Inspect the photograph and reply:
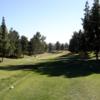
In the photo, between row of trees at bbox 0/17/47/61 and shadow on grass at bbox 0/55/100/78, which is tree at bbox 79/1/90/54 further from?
row of trees at bbox 0/17/47/61

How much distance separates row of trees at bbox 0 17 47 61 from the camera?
9281cm

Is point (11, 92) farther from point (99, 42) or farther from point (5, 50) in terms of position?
point (5, 50)

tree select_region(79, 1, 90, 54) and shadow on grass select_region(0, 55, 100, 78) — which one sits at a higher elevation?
tree select_region(79, 1, 90, 54)

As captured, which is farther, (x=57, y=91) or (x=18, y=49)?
(x=18, y=49)

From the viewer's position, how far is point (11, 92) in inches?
1142

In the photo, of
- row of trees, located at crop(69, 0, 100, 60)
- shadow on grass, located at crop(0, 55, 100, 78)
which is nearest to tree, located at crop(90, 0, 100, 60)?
row of trees, located at crop(69, 0, 100, 60)

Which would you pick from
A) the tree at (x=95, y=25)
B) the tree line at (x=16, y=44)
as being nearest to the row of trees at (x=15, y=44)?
the tree line at (x=16, y=44)

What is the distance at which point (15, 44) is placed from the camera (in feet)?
402

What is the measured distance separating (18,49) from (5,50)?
935 inches

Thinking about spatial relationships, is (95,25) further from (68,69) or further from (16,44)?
(16,44)

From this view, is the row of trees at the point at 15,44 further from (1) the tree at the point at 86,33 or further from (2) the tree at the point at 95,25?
(2) the tree at the point at 95,25

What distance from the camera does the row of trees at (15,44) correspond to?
305ft

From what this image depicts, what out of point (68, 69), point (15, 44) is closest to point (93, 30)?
point (68, 69)

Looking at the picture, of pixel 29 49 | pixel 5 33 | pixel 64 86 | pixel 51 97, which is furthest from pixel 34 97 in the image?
pixel 29 49
